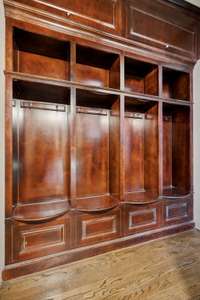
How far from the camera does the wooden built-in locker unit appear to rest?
1770 millimetres

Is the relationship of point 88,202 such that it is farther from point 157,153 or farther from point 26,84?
point 26,84

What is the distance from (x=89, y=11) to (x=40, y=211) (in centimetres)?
206

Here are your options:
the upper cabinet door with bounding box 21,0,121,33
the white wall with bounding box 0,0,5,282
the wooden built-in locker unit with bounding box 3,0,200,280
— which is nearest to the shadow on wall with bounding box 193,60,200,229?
the wooden built-in locker unit with bounding box 3,0,200,280

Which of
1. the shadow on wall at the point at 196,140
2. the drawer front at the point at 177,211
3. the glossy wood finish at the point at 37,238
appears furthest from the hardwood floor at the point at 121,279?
the shadow on wall at the point at 196,140

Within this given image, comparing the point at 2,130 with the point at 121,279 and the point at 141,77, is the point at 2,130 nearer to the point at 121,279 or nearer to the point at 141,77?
the point at 121,279

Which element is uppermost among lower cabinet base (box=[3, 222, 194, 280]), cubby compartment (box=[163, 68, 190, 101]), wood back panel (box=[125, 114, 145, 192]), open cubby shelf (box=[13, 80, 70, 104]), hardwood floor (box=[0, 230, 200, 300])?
cubby compartment (box=[163, 68, 190, 101])

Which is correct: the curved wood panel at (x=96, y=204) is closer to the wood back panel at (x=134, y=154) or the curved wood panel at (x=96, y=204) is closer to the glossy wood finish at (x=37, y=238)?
the glossy wood finish at (x=37, y=238)

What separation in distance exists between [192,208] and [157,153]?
3.23ft

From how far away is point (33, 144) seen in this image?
207cm

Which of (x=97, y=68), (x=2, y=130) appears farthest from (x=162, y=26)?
(x=2, y=130)

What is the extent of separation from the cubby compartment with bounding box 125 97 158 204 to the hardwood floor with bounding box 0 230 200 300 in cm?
73

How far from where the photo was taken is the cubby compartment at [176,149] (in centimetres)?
269

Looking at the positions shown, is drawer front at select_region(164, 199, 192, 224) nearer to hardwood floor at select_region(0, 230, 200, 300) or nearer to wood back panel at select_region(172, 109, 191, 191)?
wood back panel at select_region(172, 109, 191, 191)

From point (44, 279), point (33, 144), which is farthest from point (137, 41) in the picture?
point (44, 279)
